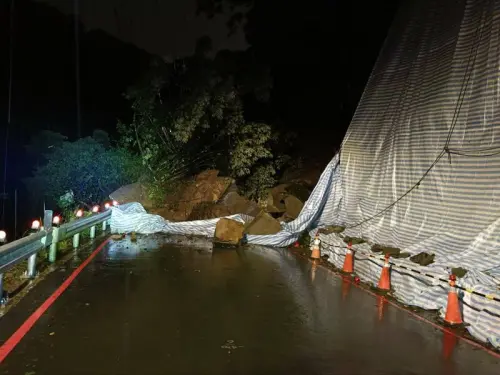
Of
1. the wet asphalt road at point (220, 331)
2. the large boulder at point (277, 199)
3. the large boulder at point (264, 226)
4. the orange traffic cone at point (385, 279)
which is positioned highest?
the large boulder at point (277, 199)

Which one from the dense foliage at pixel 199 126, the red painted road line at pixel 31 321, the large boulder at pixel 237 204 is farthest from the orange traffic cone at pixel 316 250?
the dense foliage at pixel 199 126

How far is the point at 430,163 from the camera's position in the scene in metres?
11.3

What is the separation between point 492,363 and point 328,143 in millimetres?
24692

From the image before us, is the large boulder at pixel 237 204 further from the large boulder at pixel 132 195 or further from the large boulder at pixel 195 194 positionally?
the large boulder at pixel 132 195

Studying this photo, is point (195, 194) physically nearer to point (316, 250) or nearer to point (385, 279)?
point (316, 250)

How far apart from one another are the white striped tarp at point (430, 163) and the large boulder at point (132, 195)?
750 centimetres

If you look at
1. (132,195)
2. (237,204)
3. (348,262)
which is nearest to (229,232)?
(348,262)

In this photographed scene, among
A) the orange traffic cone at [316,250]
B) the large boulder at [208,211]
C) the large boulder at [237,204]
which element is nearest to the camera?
the orange traffic cone at [316,250]

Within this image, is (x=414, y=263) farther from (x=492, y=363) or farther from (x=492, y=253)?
(x=492, y=363)

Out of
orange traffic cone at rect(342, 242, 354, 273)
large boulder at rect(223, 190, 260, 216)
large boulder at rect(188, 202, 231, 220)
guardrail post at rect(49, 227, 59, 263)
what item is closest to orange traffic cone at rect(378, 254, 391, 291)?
orange traffic cone at rect(342, 242, 354, 273)

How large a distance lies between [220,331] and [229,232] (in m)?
9.53

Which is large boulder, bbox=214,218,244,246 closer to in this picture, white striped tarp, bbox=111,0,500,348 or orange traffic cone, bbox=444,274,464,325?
white striped tarp, bbox=111,0,500,348

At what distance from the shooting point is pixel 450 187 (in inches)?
406

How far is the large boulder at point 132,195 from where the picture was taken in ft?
72.8
